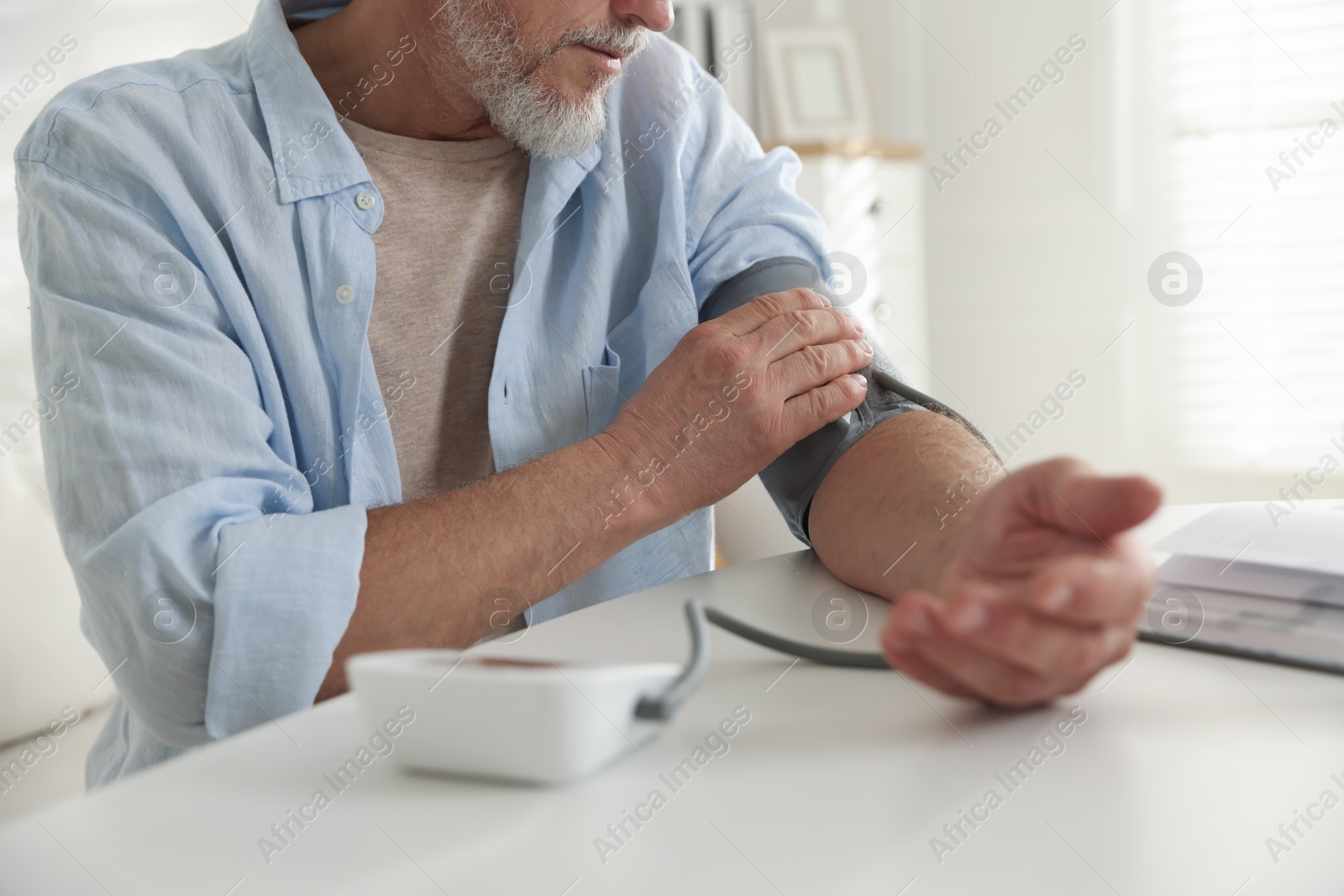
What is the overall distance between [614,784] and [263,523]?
293 millimetres

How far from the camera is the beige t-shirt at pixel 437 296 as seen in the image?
858 millimetres

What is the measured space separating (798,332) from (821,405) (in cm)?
5

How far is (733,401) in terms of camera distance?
719 mm

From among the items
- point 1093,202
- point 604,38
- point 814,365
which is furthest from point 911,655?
point 1093,202

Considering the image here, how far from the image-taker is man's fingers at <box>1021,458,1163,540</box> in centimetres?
38

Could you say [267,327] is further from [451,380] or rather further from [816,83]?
[816,83]

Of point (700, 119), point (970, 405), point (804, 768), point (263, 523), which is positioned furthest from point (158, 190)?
point (970, 405)

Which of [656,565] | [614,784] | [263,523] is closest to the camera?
[614,784]

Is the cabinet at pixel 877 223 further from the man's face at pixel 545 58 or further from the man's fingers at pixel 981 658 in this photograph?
the man's fingers at pixel 981 658

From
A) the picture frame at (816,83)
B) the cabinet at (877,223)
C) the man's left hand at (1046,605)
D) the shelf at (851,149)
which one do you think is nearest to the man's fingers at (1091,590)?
the man's left hand at (1046,605)

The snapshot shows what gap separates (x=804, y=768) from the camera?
404 mm

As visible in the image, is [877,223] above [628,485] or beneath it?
beneath

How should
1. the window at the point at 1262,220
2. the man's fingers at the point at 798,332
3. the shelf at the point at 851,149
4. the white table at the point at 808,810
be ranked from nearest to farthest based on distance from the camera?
the white table at the point at 808,810, the man's fingers at the point at 798,332, the shelf at the point at 851,149, the window at the point at 1262,220

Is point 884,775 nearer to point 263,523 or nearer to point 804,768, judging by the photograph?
point 804,768
